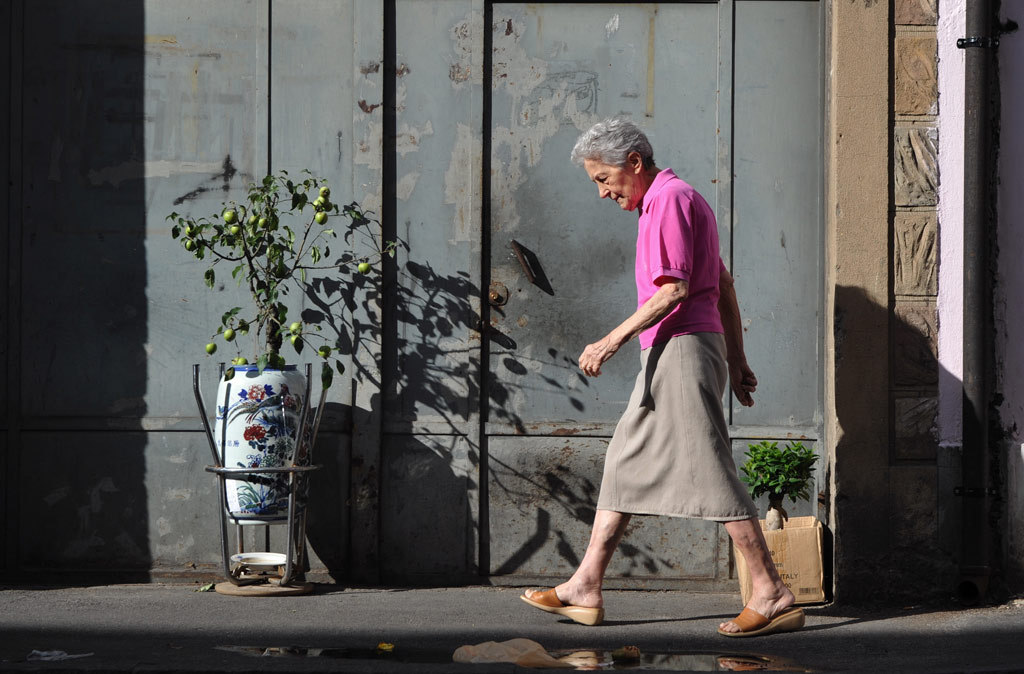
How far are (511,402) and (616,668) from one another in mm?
1812

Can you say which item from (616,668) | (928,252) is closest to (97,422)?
(616,668)

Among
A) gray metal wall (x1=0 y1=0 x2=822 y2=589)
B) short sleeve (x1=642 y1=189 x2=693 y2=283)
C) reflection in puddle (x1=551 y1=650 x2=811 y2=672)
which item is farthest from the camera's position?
gray metal wall (x1=0 y1=0 x2=822 y2=589)

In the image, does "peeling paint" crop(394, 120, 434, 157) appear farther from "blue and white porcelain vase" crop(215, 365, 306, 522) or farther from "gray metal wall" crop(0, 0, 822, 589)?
"blue and white porcelain vase" crop(215, 365, 306, 522)

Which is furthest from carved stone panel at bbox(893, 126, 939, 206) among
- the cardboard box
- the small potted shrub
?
the cardboard box

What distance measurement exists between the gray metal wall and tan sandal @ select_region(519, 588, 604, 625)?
0.82m

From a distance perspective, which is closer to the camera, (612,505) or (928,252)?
(612,505)

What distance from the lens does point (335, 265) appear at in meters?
5.46

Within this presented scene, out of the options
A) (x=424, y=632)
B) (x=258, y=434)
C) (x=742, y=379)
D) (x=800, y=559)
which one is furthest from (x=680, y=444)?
(x=258, y=434)

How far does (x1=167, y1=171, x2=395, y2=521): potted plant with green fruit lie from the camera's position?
5.05 meters

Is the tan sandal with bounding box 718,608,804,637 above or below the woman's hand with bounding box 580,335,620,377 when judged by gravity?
below

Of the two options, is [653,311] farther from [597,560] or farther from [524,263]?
[524,263]

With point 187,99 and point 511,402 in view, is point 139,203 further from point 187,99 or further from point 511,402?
point 511,402

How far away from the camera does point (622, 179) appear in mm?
4531

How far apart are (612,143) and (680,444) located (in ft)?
3.86
